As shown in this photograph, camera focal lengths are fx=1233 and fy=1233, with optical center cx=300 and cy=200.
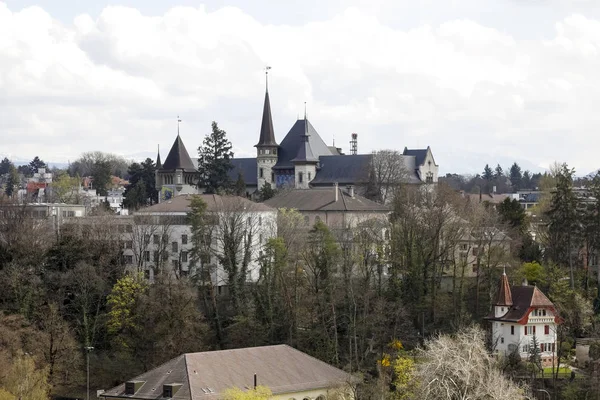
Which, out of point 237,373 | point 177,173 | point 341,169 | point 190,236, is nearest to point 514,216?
point 190,236

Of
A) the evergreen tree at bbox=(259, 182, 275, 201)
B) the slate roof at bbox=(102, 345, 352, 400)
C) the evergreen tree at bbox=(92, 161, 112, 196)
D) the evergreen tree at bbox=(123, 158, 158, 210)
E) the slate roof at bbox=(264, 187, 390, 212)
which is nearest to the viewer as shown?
the slate roof at bbox=(102, 345, 352, 400)

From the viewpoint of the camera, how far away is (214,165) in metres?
106

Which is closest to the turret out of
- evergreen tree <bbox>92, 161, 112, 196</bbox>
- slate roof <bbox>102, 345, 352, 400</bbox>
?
slate roof <bbox>102, 345, 352, 400</bbox>

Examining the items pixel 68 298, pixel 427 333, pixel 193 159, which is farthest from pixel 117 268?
pixel 193 159

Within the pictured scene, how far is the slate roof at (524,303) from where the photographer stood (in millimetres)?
68256

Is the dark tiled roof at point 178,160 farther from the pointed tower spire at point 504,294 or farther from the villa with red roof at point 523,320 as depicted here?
the villa with red roof at point 523,320

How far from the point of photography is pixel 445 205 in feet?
256

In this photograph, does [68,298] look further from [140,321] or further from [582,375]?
[582,375]

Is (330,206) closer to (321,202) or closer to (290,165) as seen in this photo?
(321,202)

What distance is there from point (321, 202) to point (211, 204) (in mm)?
13645

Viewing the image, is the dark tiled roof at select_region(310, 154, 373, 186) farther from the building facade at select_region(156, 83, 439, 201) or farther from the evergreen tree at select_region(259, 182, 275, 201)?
the evergreen tree at select_region(259, 182, 275, 201)

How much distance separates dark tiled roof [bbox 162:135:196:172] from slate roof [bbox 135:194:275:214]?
32.9m

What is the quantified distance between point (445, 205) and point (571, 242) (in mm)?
8130

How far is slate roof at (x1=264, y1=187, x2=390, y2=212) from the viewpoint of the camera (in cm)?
9256
